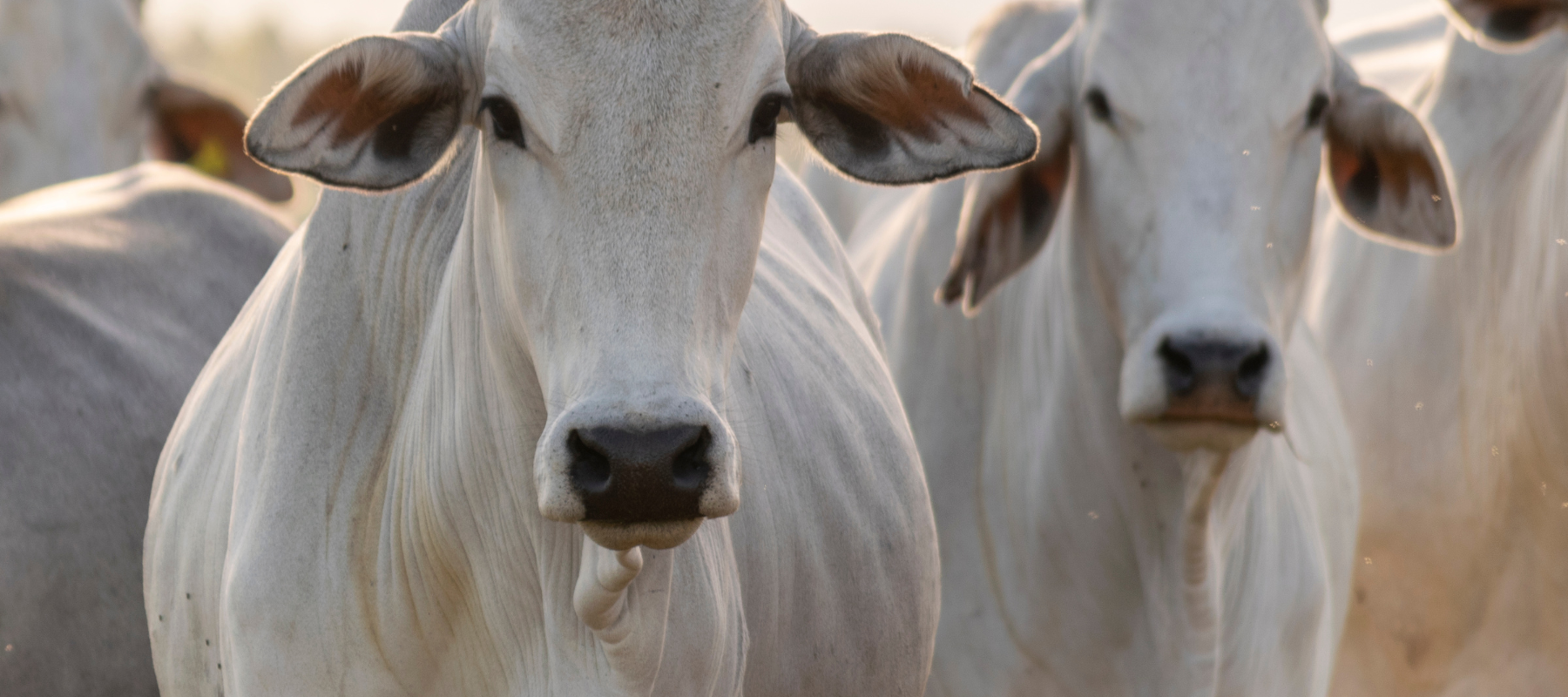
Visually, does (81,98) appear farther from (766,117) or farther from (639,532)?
(639,532)

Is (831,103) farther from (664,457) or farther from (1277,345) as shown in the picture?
(1277,345)

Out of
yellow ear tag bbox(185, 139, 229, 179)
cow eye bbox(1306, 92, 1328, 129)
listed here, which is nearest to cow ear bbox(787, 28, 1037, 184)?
cow eye bbox(1306, 92, 1328, 129)

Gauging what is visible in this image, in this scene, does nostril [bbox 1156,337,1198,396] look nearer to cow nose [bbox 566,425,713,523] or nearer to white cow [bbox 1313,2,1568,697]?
cow nose [bbox 566,425,713,523]

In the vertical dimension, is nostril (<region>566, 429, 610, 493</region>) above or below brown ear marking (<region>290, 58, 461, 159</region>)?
below

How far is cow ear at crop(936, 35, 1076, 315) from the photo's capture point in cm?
422

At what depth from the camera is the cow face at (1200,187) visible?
3.68 meters

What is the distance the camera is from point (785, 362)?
3570 mm

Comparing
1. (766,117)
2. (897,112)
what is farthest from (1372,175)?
(766,117)

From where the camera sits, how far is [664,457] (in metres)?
2.19

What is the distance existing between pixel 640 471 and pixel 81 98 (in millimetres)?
4651

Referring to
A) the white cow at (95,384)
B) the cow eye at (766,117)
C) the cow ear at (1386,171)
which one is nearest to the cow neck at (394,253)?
the cow eye at (766,117)

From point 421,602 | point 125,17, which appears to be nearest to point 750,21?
point 421,602

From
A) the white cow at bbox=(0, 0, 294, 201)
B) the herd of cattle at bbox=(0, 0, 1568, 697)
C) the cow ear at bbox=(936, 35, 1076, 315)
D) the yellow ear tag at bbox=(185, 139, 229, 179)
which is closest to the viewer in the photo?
the herd of cattle at bbox=(0, 0, 1568, 697)

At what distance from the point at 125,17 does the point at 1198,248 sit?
4.23 metres
